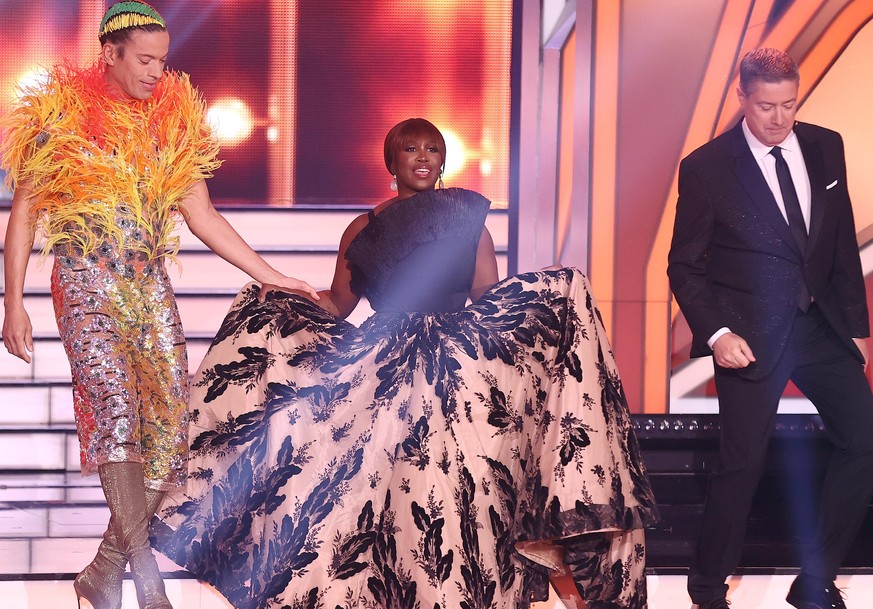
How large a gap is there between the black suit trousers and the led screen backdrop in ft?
7.31

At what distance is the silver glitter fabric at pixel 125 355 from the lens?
2871 millimetres

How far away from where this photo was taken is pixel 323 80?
5.11 m

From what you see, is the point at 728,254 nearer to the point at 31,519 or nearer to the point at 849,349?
the point at 849,349

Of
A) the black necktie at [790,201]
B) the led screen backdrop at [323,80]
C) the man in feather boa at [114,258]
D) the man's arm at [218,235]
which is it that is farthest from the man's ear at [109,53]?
the led screen backdrop at [323,80]

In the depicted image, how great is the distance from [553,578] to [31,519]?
2.67 m

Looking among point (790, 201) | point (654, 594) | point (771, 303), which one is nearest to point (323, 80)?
point (790, 201)

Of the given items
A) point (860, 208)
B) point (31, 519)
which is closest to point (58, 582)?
point (31, 519)

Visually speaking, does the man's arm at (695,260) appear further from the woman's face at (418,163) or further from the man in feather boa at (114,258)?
the man in feather boa at (114,258)

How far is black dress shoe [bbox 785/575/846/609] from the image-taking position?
321 cm

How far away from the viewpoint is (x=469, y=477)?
294 centimetres

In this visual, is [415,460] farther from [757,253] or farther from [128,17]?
[128,17]

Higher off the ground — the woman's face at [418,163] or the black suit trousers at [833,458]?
the woman's face at [418,163]

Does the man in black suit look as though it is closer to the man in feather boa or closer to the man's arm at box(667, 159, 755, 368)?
the man's arm at box(667, 159, 755, 368)

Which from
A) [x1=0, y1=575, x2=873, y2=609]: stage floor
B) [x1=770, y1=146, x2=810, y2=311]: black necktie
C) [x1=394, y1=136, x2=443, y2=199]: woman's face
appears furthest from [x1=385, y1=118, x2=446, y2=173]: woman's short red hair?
[x1=0, y1=575, x2=873, y2=609]: stage floor
